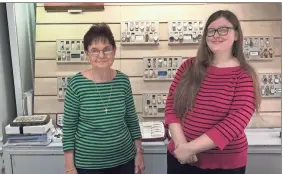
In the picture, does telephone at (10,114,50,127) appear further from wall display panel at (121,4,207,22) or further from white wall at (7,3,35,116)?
wall display panel at (121,4,207,22)

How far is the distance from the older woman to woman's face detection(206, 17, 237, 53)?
0.32 metres

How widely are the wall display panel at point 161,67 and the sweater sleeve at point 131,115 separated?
0.54 m

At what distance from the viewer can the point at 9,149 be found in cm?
155

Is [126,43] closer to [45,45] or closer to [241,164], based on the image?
[45,45]

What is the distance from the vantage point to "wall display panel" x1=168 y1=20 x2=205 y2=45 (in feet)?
5.39

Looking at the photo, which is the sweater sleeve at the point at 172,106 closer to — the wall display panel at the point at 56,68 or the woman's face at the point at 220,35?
the woman's face at the point at 220,35

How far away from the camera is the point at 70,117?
1.08m

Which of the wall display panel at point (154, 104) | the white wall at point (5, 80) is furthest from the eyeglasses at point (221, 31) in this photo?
the white wall at point (5, 80)

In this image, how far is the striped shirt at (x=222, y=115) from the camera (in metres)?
0.95

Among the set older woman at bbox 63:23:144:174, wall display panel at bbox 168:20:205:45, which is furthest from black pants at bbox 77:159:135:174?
wall display panel at bbox 168:20:205:45

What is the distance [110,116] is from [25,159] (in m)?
0.70

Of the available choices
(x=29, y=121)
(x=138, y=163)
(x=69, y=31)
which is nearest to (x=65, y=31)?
(x=69, y=31)

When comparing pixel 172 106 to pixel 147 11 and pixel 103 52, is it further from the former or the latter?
pixel 147 11

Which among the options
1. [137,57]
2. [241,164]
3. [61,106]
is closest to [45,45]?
[61,106]
